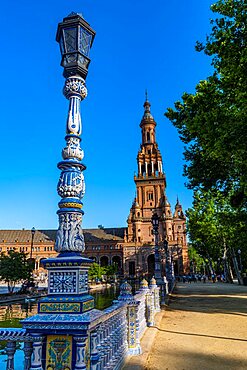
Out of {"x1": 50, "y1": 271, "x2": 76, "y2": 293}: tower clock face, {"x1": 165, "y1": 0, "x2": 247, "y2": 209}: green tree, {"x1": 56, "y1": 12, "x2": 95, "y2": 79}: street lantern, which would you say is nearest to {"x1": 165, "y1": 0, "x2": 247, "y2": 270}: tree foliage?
Answer: {"x1": 165, "y1": 0, "x2": 247, "y2": 209}: green tree

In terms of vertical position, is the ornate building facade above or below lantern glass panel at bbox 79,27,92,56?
above

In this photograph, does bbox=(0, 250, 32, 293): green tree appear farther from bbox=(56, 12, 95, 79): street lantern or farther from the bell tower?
the bell tower

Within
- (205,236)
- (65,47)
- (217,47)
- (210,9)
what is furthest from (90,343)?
(205,236)

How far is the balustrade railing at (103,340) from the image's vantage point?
11.0ft

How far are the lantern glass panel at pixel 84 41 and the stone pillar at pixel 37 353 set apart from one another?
4.24 metres

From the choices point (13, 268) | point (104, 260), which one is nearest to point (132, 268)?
point (104, 260)

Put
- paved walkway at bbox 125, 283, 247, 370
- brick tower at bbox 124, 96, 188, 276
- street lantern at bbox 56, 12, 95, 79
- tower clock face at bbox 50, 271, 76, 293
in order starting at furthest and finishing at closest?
brick tower at bbox 124, 96, 188, 276 < paved walkway at bbox 125, 283, 247, 370 < street lantern at bbox 56, 12, 95, 79 < tower clock face at bbox 50, 271, 76, 293

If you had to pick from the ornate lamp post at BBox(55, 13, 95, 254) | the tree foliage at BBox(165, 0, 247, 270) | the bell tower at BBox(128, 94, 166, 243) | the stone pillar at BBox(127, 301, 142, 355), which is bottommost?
the stone pillar at BBox(127, 301, 142, 355)

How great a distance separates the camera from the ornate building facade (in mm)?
76312

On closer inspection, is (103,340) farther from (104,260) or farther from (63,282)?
(104,260)

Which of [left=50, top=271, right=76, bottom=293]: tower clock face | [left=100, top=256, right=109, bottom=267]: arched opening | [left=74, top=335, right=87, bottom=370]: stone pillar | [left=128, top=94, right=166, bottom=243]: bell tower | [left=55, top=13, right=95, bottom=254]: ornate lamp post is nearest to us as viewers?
[left=74, top=335, right=87, bottom=370]: stone pillar

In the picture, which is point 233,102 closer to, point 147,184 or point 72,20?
point 72,20

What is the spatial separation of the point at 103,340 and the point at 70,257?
55.8 inches

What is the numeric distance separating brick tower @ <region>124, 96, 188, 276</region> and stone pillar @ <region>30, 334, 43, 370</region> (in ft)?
241
